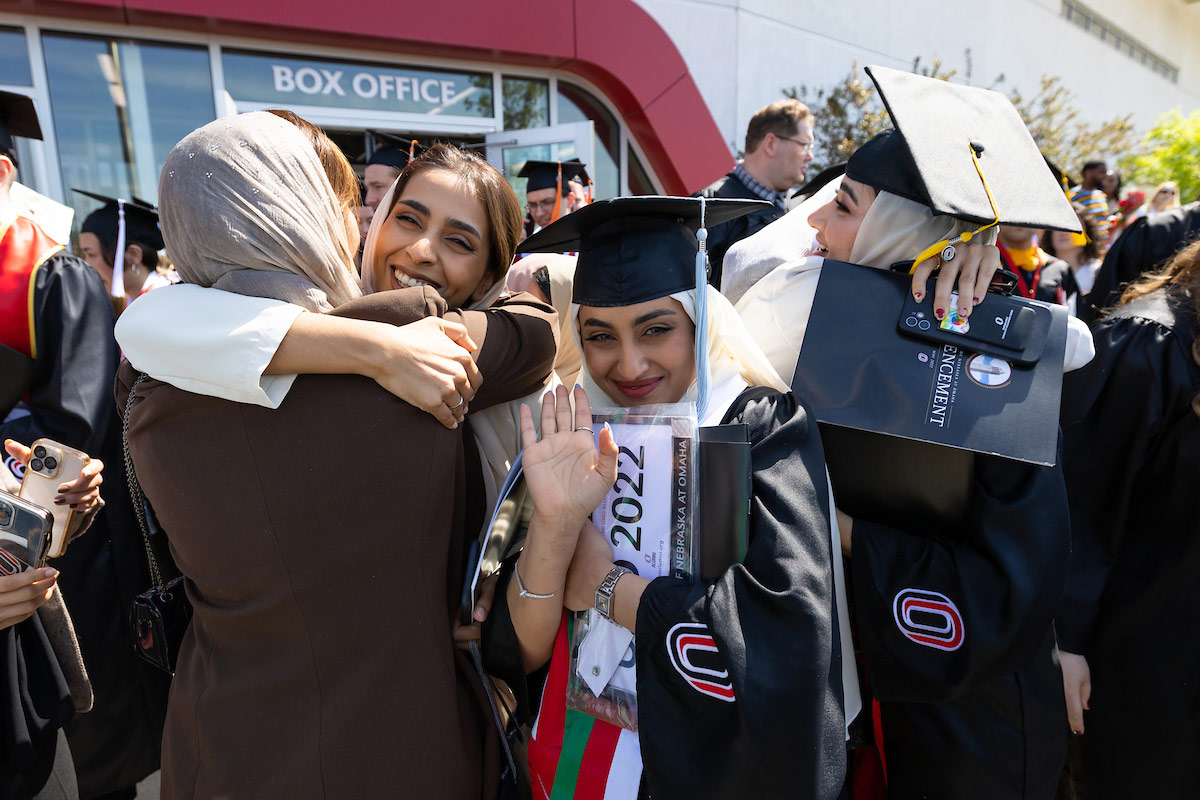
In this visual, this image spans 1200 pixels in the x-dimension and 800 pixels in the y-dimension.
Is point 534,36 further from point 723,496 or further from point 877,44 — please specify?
point 723,496

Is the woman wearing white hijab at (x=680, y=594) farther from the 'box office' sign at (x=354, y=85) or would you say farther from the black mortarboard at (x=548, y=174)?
the 'box office' sign at (x=354, y=85)

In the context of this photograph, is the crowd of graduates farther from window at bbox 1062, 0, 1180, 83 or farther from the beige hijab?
window at bbox 1062, 0, 1180, 83

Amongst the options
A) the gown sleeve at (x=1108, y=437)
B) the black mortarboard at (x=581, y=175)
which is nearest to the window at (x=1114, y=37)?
the black mortarboard at (x=581, y=175)

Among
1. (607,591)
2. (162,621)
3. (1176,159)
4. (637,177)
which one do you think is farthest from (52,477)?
(1176,159)

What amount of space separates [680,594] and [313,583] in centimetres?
67

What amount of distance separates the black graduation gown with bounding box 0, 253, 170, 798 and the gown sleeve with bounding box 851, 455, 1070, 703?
260 cm

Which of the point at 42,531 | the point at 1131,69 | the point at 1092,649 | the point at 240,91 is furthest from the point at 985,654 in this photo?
the point at 1131,69

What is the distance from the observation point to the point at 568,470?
4.45ft

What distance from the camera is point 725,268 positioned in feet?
7.54

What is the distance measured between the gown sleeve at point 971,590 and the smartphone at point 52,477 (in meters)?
1.86

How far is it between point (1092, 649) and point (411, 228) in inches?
88.6

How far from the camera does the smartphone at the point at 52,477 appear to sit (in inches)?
64.3

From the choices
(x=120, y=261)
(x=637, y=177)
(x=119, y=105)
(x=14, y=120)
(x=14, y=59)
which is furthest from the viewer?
(x=637, y=177)

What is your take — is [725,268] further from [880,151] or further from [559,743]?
[559,743]
